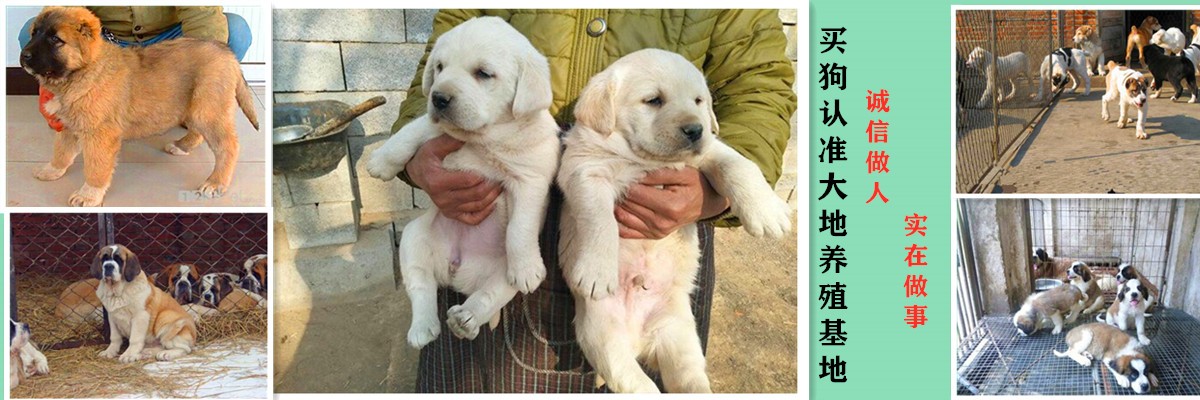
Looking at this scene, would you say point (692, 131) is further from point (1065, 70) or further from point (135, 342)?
point (135, 342)

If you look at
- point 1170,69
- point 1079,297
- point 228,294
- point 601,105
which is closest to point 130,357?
point 228,294

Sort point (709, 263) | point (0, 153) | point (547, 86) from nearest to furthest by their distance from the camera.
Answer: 1. point (547, 86)
2. point (709, 263)
3. point (0, 153)

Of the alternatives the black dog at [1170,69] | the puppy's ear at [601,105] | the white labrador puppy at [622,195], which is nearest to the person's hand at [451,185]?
the white labrador puppy at [622,195]

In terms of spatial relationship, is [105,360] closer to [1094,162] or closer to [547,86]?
[547,86]

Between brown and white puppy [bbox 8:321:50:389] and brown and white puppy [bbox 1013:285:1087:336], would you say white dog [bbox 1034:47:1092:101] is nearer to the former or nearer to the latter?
brown and white puppy [bbox 1013:285:1087:336]

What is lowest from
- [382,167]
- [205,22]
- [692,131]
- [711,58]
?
[382,167]

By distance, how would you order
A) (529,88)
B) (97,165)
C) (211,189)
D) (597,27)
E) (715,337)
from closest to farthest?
(529,88) → (597,27) → (97,165) → (211,189) → (715,337)

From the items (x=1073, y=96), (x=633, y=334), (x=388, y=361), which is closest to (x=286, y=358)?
(x=388, y=361)
